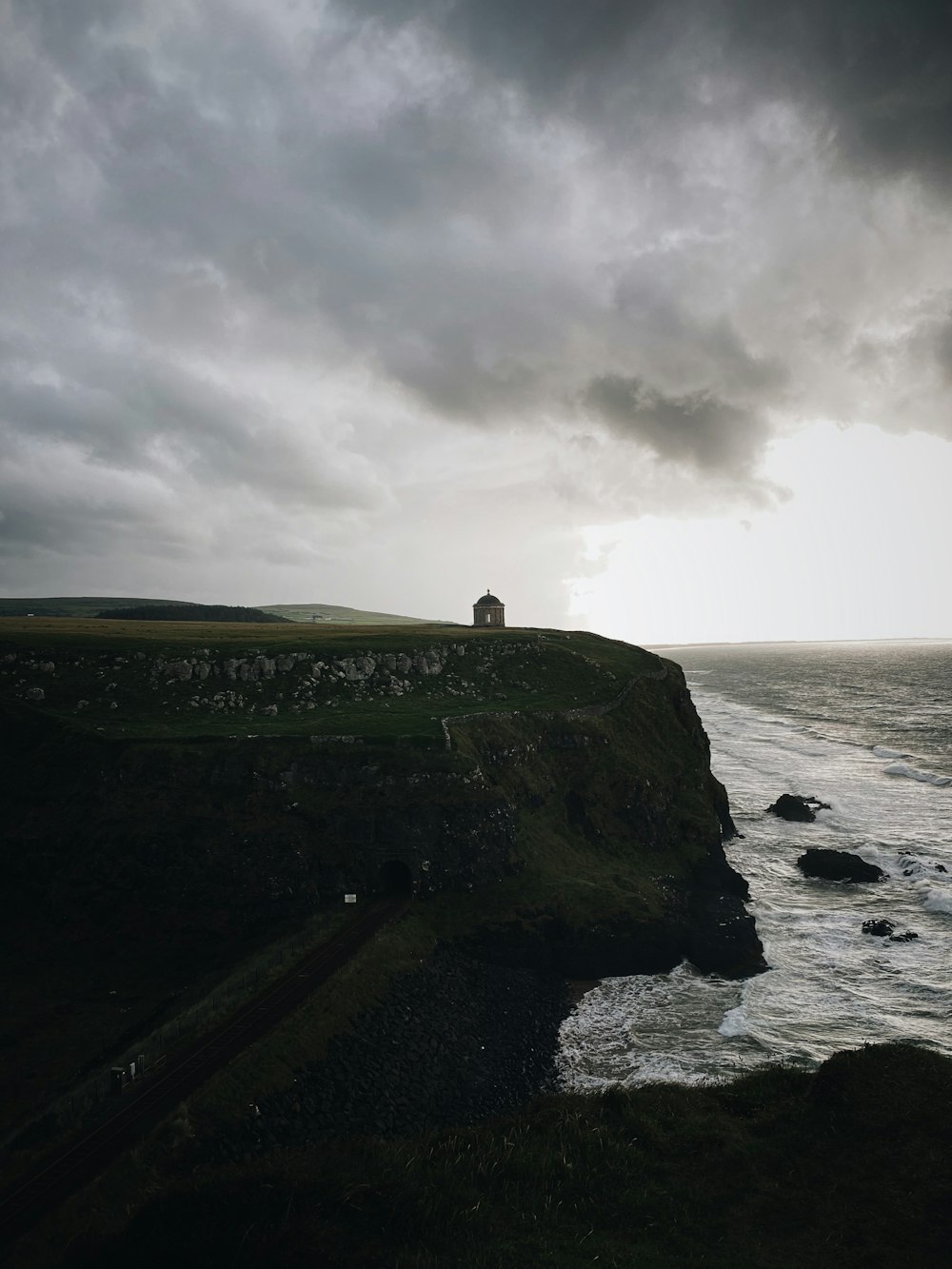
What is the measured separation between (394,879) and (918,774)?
77660 millimetres

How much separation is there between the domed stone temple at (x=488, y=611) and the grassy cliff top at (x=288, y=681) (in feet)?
85.4

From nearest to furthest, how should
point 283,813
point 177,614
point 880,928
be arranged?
point 283,813, point 880,928, point 177,614

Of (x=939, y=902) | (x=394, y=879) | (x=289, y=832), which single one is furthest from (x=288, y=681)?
(x=939, y=902)

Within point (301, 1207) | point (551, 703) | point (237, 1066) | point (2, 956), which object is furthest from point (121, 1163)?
point (551, 703)

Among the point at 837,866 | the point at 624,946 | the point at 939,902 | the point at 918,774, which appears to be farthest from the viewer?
the point at 918,774

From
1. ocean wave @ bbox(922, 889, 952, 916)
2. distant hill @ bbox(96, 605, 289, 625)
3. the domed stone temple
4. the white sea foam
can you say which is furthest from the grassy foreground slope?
distant hill @ bbox(96, 605, 289, 625)

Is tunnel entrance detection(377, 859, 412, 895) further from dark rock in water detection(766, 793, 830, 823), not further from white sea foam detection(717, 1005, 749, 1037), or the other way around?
dark rock in water detection(766, 793, 830, 823)

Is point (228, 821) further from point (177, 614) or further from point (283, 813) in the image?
point (177, 614)

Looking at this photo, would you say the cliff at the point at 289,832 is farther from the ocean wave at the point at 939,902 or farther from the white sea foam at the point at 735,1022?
the ocean wave at the point at 939,902

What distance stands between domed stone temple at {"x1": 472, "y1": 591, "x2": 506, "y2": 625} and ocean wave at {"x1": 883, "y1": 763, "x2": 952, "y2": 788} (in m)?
57.9

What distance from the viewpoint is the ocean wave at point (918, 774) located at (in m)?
85.2

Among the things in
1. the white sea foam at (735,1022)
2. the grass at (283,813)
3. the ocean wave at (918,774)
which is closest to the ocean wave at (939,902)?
the grass at (283,813)

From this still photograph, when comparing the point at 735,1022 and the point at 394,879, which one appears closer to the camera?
the point at 735,1022

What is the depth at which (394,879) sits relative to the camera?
44.2m
